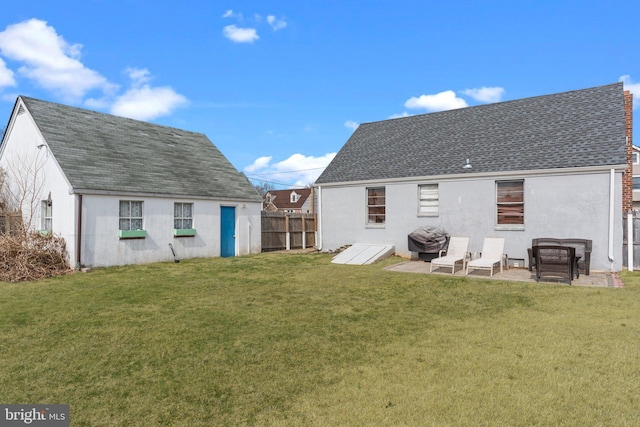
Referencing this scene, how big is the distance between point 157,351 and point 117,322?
2.07 m

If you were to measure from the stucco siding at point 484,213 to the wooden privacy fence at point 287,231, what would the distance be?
10.7 ft

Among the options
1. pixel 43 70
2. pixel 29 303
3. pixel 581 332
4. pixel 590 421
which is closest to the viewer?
pixel 590 421

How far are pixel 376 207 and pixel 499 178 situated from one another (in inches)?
213

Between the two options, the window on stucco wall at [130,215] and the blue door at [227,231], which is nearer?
the window on stucco wall at [130,215]

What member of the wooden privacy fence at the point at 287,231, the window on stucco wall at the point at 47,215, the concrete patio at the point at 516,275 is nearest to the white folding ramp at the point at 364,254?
the concrete patio at the point at 516,275

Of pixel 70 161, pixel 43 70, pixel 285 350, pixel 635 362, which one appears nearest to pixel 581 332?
pixel 635 362

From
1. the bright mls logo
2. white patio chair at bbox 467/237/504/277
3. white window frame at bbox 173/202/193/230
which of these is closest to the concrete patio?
white patio chair at bbox 467/237/504/277

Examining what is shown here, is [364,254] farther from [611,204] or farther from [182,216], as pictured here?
[611,204]

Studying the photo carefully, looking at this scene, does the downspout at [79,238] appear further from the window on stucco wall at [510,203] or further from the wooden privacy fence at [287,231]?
the window on stucco wall at [510,203]

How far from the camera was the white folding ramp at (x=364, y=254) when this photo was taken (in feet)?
48.6

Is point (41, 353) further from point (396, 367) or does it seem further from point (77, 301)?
point (396, 367)

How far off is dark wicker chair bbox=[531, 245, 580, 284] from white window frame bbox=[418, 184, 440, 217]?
5345 mm

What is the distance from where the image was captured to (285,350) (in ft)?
16.8

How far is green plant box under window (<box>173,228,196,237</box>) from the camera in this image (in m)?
16.0
